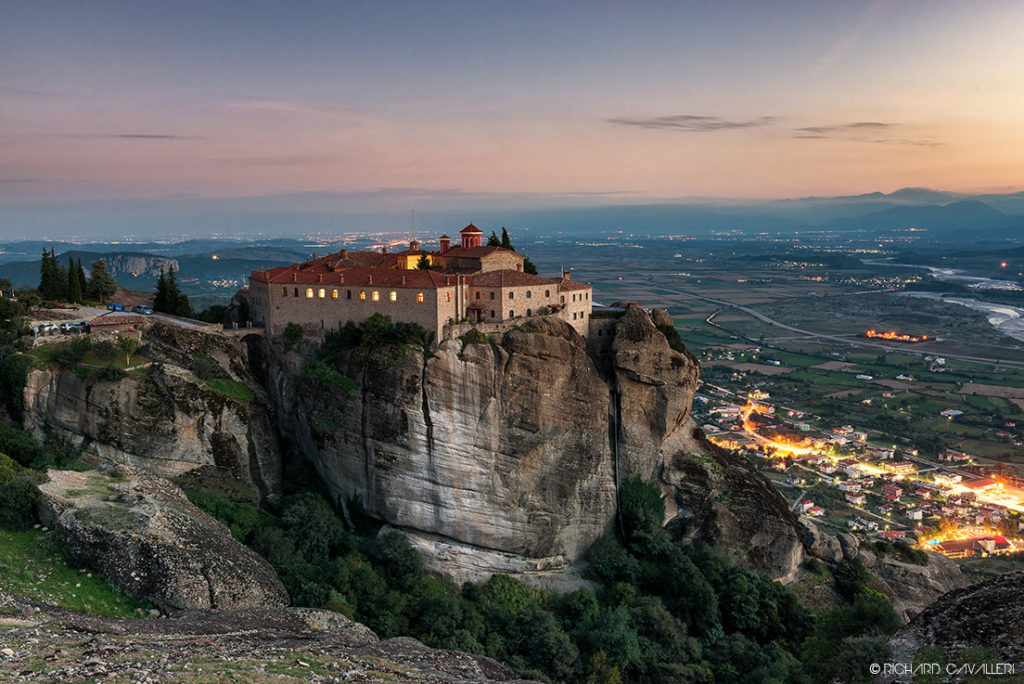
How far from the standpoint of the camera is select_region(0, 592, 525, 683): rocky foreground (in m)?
15.6

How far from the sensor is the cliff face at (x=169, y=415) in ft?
127

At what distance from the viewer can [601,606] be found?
4141 centimetres

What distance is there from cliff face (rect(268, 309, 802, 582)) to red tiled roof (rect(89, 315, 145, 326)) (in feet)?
30.4

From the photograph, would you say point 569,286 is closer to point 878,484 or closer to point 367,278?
point 367,278

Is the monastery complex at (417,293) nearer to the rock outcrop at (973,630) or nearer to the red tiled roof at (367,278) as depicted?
the red tiled roof at (367,278)

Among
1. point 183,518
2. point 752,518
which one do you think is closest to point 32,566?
point 183,518

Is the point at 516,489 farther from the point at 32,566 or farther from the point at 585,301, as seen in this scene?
the point at 32,566

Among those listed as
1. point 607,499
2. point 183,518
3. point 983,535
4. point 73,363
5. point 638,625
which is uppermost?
point 73,363

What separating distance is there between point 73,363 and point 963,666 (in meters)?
43.7

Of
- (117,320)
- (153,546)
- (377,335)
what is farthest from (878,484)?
(117,320)

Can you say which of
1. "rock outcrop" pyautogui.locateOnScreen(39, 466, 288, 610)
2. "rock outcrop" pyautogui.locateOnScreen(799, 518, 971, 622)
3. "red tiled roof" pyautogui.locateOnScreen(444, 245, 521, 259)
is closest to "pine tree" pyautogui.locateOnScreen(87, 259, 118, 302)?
"red tiled roof" pyautogui.locateOnScreen(444, 245, 521, 259)

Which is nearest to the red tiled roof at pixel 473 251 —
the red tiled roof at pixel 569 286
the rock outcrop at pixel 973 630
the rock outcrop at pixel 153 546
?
the red tiled roof at pixel 569 286

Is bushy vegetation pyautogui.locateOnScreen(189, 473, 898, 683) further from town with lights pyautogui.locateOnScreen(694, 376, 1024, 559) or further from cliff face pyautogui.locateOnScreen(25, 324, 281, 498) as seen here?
town with lights pyautogui.locateOnScreen(694, 376, 1024, 559)

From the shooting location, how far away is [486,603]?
3972cm
